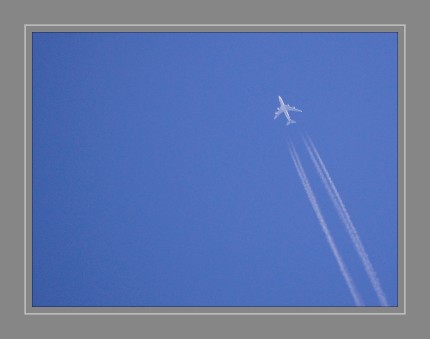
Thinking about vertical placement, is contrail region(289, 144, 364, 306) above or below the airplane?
below

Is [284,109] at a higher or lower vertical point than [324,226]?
higher

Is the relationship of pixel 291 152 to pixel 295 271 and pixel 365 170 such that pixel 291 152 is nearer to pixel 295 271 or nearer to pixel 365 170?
pixel 365 170

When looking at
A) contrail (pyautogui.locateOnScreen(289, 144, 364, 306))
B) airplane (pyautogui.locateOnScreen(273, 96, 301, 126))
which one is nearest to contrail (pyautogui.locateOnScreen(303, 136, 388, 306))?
contrail (pyautogui.locateOnScreen(289, 144, 364, 306))

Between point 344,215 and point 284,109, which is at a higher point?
point 284,109

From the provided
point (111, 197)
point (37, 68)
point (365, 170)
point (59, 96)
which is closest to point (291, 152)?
point (365, 170)

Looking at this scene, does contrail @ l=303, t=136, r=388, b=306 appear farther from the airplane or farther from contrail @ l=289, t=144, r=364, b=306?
the airplane

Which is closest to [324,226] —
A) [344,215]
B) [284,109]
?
[344,215]

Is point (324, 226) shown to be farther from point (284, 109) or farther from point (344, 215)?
point (284, 109)
